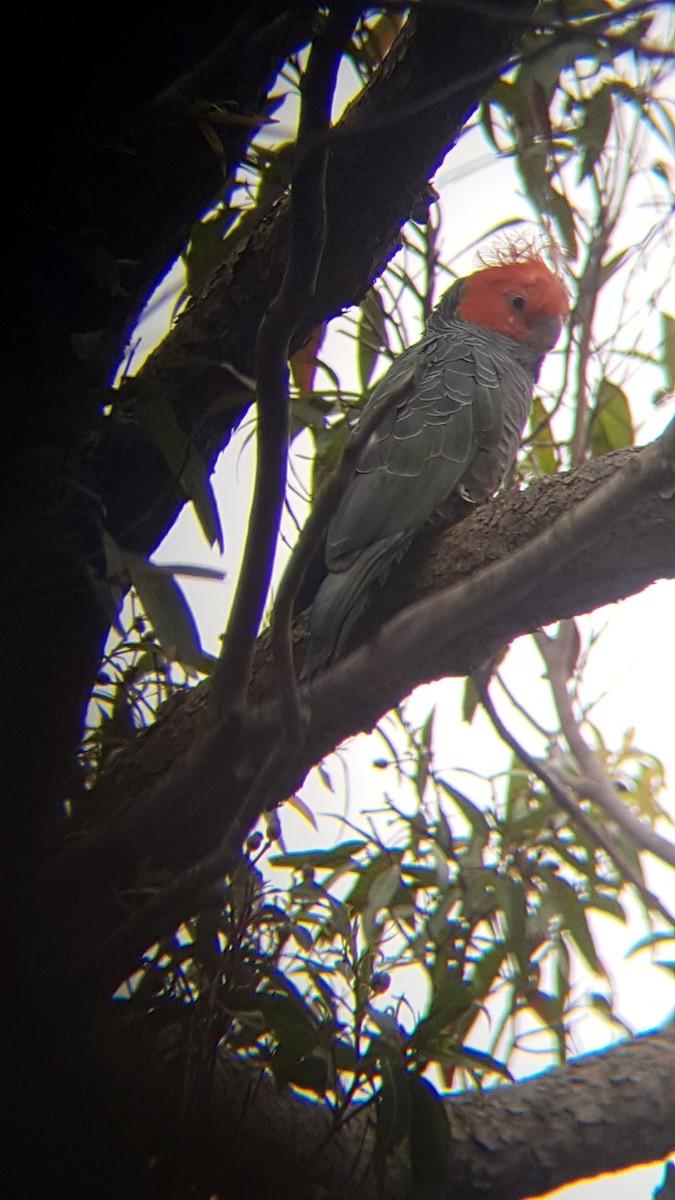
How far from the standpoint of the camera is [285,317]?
74cm

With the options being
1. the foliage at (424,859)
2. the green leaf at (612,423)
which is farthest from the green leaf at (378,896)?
the green leaf at (612,423)

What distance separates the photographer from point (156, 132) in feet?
2.96

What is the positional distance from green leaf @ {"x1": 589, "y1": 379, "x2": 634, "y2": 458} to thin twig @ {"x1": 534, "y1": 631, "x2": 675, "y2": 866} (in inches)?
12.8

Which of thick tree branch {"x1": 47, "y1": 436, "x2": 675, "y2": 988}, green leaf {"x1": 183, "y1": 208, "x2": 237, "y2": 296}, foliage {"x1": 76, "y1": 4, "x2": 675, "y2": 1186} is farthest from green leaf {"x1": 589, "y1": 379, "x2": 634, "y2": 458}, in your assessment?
green leaf {"x1": 183, "y1": 208, "x2": 237, "y2": 296}

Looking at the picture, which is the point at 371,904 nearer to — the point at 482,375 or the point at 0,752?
the point at 0,752

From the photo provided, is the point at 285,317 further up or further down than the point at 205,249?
further down

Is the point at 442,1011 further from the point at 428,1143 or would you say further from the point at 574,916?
the point at 574,916

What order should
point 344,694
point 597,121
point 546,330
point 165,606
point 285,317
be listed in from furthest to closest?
point 546,330, point 597,121, point 344,694, point 165,606, point 285,317

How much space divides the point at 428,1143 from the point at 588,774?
59cm

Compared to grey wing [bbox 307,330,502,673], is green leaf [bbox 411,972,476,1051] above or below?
below

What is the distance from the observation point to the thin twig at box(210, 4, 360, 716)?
704 mm

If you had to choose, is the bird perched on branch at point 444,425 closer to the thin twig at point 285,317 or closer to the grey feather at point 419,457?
the grey feather at point 419,457

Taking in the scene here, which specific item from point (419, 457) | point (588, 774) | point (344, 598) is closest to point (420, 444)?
point (419, 457)

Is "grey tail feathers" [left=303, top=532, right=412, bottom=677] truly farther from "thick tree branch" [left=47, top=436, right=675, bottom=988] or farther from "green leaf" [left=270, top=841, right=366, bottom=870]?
"green leaf" [left=270, top=841, right=366, bottom=870]
